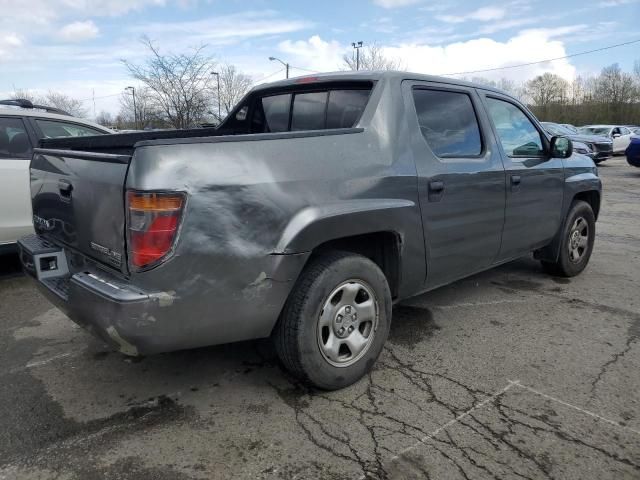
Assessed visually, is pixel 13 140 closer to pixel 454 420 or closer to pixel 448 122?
pixel 448 122

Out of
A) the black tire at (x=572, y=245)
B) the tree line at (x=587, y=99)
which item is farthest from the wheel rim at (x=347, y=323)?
the tree line at (x=587, y=99)

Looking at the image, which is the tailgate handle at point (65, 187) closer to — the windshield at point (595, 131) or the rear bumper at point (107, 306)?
the rear bumper at point (107, 306)

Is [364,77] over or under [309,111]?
over

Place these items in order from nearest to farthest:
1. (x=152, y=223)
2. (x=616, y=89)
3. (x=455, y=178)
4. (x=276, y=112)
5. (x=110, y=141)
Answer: (x=152, y=223)
(x=455, y=178)
(x=110, y=141)
(x=276, y=112)
(x=616, y=89)

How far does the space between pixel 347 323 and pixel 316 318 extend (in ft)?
0.87

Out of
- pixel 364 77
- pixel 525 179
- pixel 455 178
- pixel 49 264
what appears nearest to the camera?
pixel 49 264

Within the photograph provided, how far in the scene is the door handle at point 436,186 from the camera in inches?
128

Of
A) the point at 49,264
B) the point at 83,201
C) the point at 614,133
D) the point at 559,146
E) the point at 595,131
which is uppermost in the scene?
the point at 595,131

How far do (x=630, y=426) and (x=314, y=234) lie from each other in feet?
6.26

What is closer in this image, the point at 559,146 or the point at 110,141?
the point at 110,141

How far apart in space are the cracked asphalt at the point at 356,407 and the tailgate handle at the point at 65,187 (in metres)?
1.17

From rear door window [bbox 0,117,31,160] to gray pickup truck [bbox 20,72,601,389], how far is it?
1.89m

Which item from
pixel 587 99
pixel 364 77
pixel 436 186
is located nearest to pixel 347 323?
pixel 436 186

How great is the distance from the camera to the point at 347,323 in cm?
294
